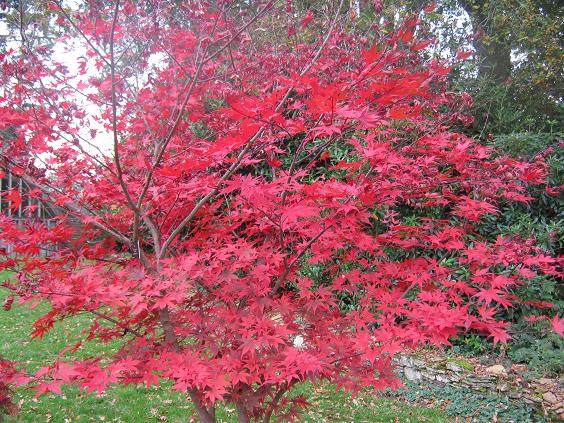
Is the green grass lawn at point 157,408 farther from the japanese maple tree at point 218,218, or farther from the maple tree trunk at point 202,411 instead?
the japanese maple tree at point 218,218

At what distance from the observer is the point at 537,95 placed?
20.5 ft

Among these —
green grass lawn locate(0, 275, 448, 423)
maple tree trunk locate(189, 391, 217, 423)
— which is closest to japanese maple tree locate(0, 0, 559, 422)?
maple tree trunk locate(189, 391, 217, 423)

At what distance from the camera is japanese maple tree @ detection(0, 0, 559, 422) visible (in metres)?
1.88

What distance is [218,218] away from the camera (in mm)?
2938

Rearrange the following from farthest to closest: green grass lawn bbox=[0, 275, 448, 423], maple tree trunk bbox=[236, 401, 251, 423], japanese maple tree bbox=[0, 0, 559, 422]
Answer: green grass lawn bbox=[0, 275, 448, 423] → maple tree trunk bbox=[236, 401, 251, 423] → japanese maple tree bbox=[0, 0, 559, 422]

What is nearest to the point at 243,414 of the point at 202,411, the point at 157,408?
the point at 202,411

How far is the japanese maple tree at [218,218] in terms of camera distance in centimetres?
188

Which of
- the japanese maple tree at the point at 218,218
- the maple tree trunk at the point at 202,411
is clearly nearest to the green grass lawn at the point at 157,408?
the maple tree trunk at the point at 202,411

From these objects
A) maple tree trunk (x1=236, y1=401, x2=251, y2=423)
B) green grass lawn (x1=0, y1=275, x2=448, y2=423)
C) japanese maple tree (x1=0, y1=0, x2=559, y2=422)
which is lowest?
green grass lawn (x1=0, y1=275, x2=448, y2=423)

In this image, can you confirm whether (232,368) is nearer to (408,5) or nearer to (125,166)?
(125,166)

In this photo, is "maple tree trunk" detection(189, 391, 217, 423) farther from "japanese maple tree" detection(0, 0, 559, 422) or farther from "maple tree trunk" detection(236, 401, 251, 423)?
"maple tree trunk" detection(236, 401, 251, 423)

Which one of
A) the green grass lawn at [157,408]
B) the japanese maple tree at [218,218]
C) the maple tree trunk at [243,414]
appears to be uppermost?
the japanese maple tree at [218,218]

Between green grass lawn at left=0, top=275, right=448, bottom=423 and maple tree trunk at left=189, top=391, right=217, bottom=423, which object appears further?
green grass lawn at left=0, top=275, right=448, bottom=423

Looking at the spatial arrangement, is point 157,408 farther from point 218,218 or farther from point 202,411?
point 218,218
